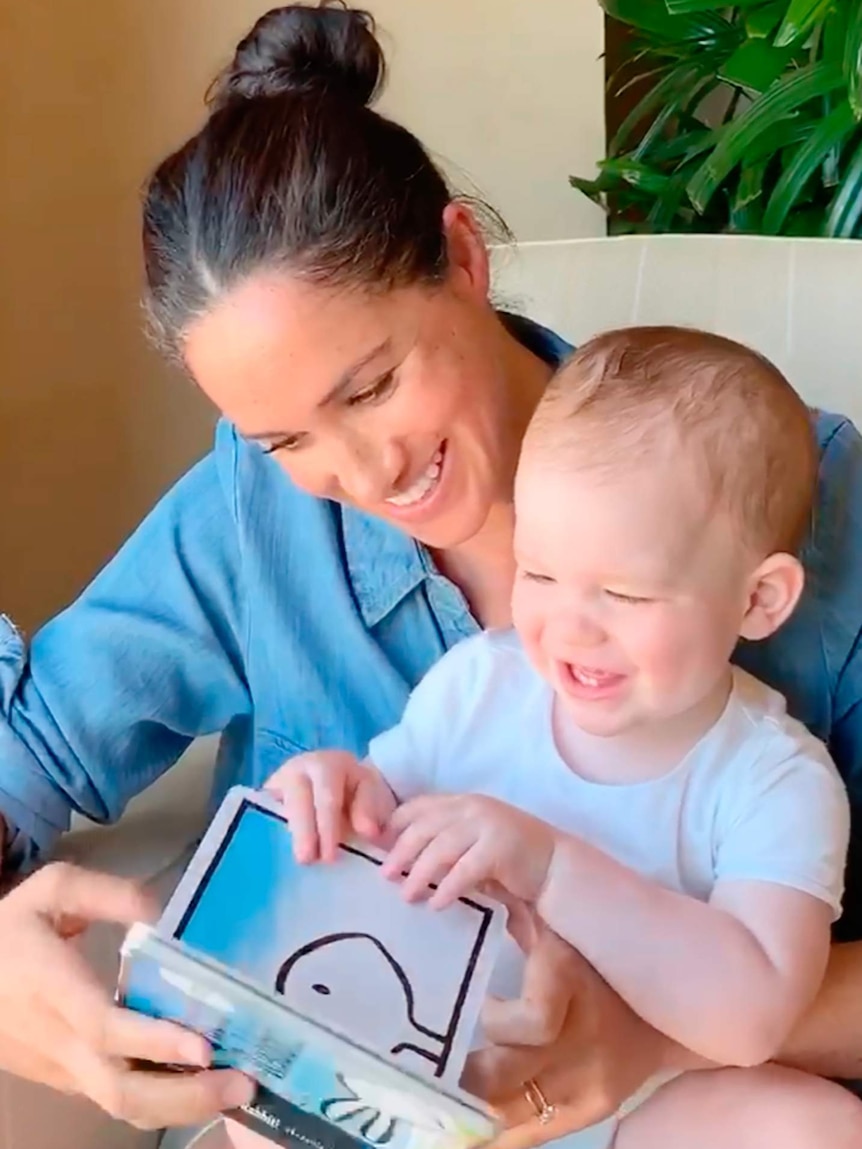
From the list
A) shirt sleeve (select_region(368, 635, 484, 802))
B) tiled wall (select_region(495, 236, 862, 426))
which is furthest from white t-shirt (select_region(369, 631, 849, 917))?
tiled wall (select_region(495, 236, 862, 426))

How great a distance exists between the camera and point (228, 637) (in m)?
1.20

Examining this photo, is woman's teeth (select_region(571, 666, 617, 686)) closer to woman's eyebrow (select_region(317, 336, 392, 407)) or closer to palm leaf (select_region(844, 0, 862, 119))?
woman's eyebrow (select_region(317, 336, 392, 407))

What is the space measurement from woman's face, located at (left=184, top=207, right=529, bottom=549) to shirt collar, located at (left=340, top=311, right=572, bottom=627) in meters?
0.08

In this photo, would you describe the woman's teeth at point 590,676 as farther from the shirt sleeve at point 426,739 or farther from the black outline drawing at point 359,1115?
the black outline drawing at point 359,1115

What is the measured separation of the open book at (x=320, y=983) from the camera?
692mm

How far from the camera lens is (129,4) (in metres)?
1.80

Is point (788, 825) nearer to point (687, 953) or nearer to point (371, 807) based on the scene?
point (687, 953)

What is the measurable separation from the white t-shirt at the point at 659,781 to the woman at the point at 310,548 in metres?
0.10

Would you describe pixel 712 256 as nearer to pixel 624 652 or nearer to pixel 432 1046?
pixel 624 652

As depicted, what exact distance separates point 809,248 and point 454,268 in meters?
0.53

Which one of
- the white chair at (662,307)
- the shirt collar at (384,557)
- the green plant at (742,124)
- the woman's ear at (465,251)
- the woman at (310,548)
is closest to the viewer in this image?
the woman at (310,548)

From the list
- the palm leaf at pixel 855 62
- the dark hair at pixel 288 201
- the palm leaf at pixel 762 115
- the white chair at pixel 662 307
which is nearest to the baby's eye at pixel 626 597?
the dark hair at pixel 288 201

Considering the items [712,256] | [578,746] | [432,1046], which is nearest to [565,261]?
[712,256]

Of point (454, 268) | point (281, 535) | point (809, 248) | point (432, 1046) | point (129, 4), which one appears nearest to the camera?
point (432, 1046)
